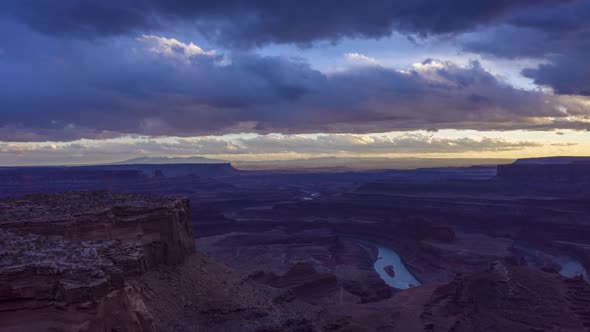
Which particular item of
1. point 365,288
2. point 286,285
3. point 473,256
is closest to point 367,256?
point 473,256

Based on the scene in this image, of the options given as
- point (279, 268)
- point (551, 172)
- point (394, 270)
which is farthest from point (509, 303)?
point (551, 172)

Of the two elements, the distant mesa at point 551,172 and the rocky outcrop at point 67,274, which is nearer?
the rocky outcrop at point 67,274

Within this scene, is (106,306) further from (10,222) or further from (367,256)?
(367,256)

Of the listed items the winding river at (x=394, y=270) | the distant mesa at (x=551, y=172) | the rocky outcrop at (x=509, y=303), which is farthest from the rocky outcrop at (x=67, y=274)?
the distant mesa at (x=551, y=172)

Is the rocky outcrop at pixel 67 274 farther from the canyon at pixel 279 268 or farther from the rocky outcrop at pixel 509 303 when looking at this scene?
the rocky outcrop at pixel 509 303

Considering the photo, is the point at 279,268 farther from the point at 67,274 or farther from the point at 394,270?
the point at 67,274

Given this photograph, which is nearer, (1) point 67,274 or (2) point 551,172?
(1) point 67,274
